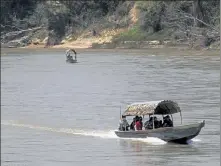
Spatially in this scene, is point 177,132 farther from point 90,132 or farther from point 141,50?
point 141,50

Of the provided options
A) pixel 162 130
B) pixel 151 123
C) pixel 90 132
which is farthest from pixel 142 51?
pixel 162 130

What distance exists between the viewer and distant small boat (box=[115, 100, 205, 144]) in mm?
27688

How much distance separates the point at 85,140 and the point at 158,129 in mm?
3133

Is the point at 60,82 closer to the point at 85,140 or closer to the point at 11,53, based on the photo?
the point at 85,140

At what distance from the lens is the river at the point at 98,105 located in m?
26.2

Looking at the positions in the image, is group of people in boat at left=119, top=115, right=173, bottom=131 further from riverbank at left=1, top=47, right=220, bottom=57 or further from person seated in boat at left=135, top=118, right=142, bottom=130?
riverbank at left=1, top=47, right=220, bottom=57

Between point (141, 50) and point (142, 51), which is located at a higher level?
point (142, 51)

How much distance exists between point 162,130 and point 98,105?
12.7 m

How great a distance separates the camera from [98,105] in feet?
132

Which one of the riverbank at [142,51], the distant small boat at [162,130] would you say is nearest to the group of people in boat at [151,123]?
the distant small boat at [162,130]

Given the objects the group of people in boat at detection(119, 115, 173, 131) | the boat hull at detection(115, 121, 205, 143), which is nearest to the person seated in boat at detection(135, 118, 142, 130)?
the group of people in boat at detection(119, 115, 173, 131)

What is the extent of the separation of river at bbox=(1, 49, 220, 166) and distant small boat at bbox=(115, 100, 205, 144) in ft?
0.86

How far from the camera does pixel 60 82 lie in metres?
54.0

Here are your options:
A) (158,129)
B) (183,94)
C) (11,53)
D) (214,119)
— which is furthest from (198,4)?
(158,129)
